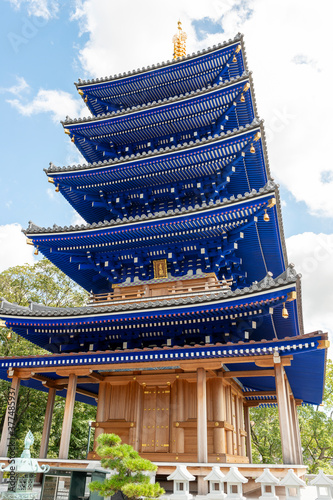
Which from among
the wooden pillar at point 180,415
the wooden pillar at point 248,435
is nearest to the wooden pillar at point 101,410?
the wooden pillar at point 180,415

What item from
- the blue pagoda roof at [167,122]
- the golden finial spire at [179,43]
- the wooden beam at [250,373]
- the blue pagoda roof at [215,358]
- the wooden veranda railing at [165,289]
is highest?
the golden finial spire at [179,43]

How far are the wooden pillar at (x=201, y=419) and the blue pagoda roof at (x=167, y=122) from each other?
1249 cm

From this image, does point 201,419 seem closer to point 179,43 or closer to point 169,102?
point 169,102

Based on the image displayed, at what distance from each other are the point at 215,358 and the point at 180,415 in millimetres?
2869

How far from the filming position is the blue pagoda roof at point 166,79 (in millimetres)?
20625

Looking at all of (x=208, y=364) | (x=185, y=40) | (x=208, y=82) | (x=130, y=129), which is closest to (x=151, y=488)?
(x=208, y=364)

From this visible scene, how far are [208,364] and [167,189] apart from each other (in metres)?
9.40

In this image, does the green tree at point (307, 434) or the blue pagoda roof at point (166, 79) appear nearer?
the blue pagoda roof at point (166, 79)

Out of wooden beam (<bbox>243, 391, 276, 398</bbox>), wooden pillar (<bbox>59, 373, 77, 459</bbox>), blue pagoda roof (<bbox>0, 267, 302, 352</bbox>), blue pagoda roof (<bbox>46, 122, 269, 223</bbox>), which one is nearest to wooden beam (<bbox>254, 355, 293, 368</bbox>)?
blue pagoda roof (<bbox>0, 267, 302, 352</bbox>)

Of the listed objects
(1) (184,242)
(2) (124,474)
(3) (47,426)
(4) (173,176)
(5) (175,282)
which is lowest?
(2) (124,474)

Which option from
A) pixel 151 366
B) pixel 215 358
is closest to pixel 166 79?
pixel 151 366

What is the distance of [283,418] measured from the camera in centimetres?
1173

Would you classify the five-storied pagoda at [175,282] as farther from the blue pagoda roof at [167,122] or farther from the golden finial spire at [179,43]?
the golden finial spire at [179,43]

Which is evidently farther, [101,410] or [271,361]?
[101,410]
